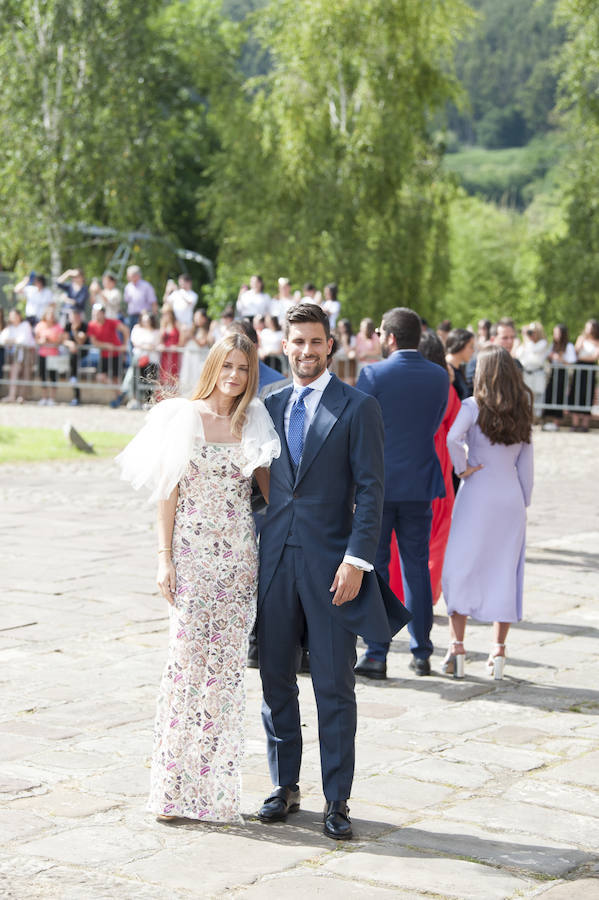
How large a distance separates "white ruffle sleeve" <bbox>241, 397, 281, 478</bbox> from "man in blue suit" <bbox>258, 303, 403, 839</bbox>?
5 centimetres

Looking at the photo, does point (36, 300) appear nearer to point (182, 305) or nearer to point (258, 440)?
point (182, 305)

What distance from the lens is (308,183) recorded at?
3603 cm

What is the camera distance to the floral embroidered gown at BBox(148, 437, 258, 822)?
5008mm

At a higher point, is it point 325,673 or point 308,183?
point 308,183

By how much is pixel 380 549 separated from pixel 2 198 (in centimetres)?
2894

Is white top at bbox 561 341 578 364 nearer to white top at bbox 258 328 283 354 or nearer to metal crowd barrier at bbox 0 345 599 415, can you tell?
metal crowd barrier at bbox 0 345 599 415

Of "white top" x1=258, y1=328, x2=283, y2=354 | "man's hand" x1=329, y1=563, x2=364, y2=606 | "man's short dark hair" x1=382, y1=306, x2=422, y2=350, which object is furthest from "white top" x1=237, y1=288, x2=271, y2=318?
"man's hand" x1=329, y1=563, x2=364, y2=606

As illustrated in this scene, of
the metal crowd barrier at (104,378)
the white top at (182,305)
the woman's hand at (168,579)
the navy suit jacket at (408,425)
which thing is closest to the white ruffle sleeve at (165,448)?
the woman's hand at (168,579)

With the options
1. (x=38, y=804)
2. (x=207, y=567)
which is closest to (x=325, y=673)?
(x=207, y=567)

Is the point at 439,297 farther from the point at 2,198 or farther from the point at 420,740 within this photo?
the point at 420,740

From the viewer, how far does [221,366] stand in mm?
5152

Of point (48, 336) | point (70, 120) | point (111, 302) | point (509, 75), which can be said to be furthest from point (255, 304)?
point (509, 75)

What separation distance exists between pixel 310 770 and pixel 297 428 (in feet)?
4.97

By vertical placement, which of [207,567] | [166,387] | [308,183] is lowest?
[207,567]
